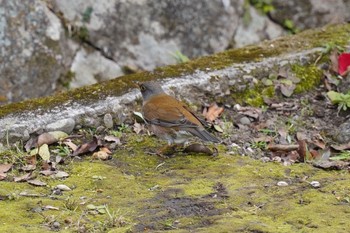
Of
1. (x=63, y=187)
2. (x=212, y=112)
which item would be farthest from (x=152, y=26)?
(x=63, y=187)

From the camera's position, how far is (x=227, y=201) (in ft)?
15.0

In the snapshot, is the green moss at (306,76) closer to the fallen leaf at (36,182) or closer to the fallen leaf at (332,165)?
the fallen leaf at (332,165)

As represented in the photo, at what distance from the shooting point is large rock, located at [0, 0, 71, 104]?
773 cm

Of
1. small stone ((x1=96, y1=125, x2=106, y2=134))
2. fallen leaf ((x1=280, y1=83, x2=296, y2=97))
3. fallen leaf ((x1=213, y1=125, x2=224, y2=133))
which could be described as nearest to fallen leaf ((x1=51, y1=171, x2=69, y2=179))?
small stone ((x1=96, y1=125, x2=106, y2=134))

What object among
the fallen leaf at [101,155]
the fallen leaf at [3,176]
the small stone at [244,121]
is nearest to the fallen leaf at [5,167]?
the fallen leaf at [3,176]

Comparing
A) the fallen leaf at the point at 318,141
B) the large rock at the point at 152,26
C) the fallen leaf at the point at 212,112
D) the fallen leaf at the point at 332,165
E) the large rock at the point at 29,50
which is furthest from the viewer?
the large rock at the point at 152,26

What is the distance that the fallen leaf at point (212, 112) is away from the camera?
620 cm

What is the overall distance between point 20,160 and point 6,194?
2.28ft

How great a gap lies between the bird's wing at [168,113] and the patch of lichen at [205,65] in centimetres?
48

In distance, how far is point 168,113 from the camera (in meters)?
5.79

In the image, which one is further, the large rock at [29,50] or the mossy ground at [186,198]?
the large rock at [29,50]

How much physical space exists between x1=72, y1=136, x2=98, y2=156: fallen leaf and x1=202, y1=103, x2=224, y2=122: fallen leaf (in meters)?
1.02

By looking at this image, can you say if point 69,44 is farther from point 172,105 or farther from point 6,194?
point 6,194

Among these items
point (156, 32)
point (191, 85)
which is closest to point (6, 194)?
point (191, 85)
